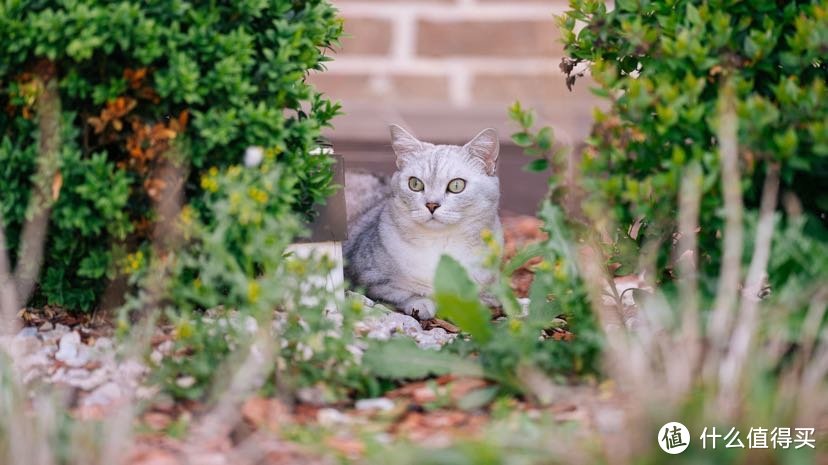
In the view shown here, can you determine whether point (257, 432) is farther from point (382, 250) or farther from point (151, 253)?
point (382, 250)

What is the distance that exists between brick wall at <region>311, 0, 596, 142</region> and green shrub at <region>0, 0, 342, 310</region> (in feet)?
9.88

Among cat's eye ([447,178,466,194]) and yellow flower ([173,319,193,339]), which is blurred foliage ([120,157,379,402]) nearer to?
yellow flower ([173,319,193,339])

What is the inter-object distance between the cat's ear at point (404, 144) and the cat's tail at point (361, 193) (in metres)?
0.66

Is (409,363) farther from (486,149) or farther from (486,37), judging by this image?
(486,37)

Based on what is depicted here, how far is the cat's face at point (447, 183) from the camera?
12.7 ft

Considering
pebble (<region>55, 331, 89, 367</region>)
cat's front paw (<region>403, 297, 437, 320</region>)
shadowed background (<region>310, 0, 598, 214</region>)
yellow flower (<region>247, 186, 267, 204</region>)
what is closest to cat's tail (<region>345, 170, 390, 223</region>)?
cat's front paw (<region>403, 297, 437, 320</region>)

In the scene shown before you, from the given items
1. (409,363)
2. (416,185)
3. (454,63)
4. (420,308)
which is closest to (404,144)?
(416,185)

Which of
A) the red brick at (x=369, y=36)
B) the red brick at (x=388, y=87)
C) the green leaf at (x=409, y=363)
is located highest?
the red brick at (x=369, y=36)

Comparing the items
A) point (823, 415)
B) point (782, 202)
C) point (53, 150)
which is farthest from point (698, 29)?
point (53, 150)

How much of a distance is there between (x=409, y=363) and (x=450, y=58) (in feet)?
11.9

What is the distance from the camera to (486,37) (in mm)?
6090

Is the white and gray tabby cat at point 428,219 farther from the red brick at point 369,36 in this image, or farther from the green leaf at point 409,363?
the red brick at point 369,36

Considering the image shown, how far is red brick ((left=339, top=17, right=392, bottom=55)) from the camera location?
240 inches

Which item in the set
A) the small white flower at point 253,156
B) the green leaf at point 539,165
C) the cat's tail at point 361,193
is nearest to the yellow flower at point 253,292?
the small white flower at point 253,156
